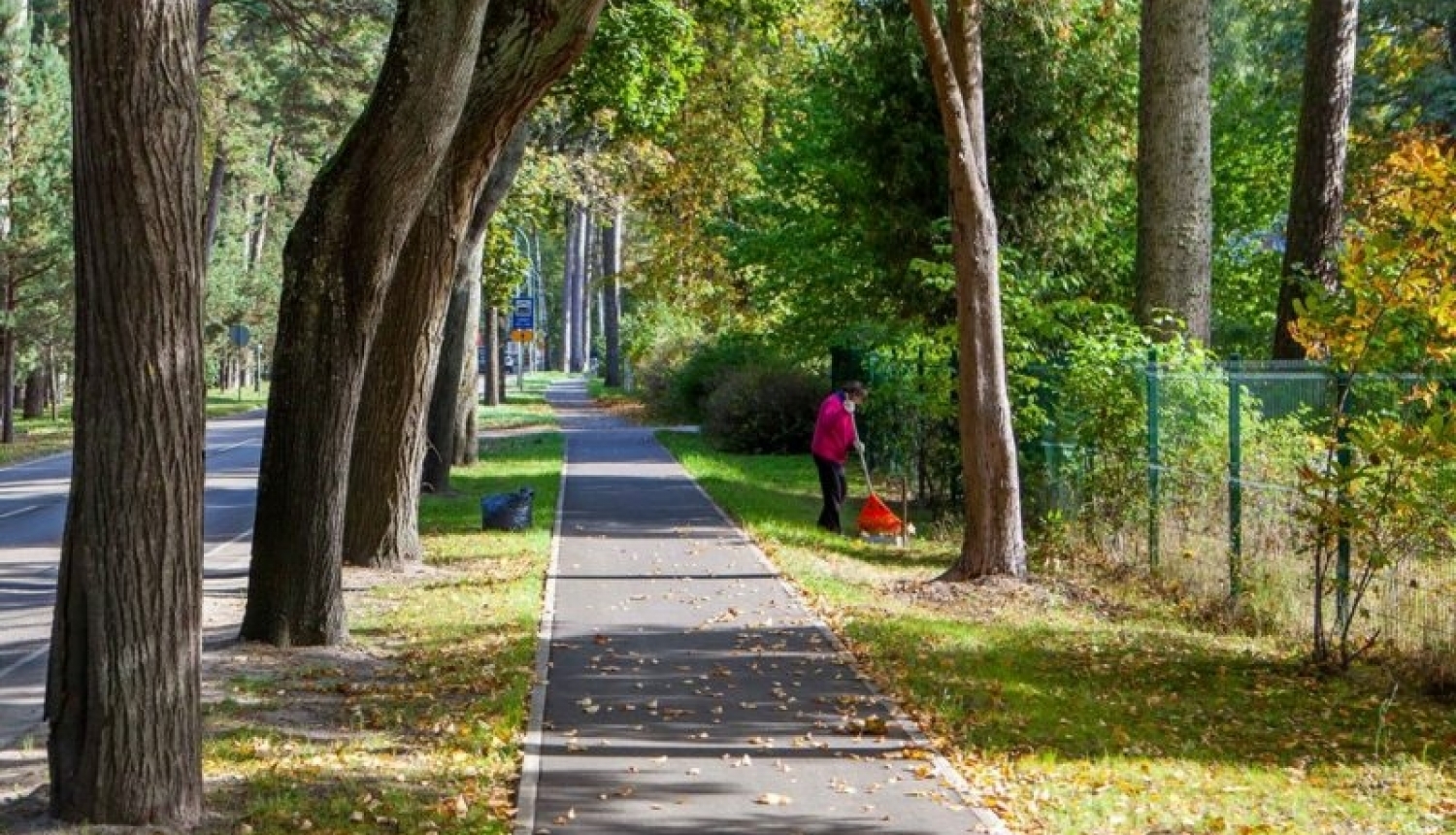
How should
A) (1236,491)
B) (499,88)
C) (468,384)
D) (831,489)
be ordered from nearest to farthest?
(499,88) → (1236,491) → (831,489) → (468,384)

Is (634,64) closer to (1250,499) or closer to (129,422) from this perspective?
→ (1250,499)

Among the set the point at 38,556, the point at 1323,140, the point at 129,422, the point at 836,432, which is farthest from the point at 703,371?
the point at 129,422

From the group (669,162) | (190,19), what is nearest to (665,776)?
(190,19)

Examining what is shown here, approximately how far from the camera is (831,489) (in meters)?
21.1

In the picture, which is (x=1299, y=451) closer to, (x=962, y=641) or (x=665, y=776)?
(x=962, y=641)

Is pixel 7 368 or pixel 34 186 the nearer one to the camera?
pixel 34 186

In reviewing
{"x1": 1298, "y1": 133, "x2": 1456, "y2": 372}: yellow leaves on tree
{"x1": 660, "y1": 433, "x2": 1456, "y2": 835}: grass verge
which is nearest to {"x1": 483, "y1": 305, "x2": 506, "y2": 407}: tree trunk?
{"x1": 660, "y1": 433, "x2": 1456, "y2": 835}: grass verge

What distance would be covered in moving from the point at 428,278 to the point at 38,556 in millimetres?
6597

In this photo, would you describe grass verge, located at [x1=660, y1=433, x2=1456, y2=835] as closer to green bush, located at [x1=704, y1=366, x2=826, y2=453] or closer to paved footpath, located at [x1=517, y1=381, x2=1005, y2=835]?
paved footpath, located at [x1=517, y1=381, x2=1005, y2=835]

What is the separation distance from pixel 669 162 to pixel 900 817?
27661 millimetres

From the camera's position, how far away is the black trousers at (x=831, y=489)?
20.9 metres

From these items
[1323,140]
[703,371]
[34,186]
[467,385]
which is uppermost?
[34,186]

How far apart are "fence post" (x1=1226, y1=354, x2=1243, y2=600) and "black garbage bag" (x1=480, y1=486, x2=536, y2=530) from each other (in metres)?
8.86

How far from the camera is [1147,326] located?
60.4 ft
